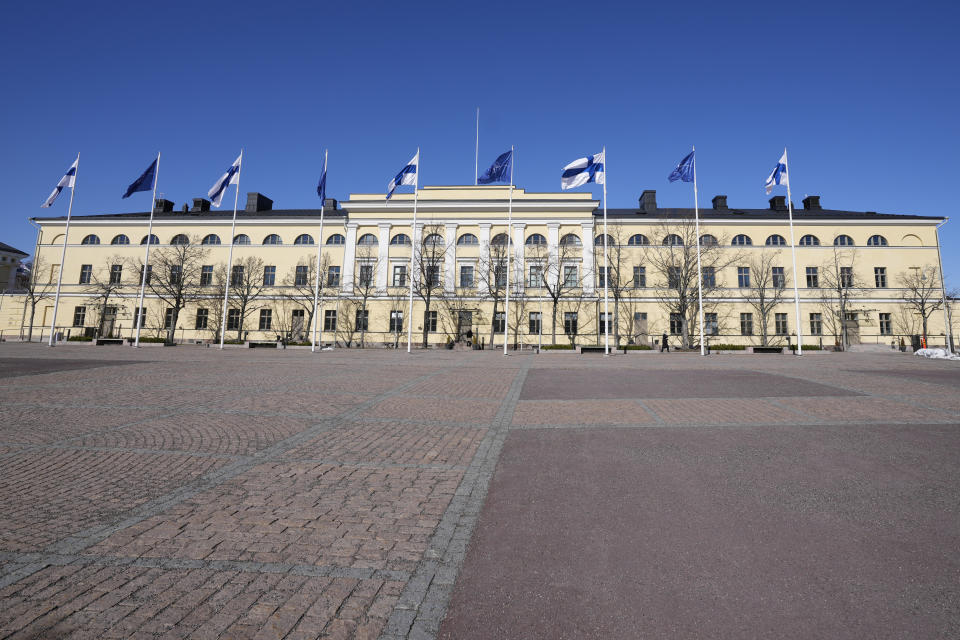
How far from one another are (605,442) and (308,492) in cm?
390

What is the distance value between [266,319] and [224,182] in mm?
19413

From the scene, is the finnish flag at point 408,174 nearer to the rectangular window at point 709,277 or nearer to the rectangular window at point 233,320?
the rectangular window at point 233,320

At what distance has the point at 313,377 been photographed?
13.6 m

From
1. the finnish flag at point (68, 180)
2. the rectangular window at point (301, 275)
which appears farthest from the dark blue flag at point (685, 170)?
the finnish flag at point (68, 180)

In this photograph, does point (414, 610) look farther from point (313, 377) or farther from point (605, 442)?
point (313, 377)

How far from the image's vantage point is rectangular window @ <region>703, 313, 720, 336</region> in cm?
4269

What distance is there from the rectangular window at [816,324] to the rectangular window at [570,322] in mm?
22154

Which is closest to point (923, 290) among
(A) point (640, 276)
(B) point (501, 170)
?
(A) point (640, 276)

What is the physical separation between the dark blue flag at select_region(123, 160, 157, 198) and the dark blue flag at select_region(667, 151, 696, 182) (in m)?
31.0

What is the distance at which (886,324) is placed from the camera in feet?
137

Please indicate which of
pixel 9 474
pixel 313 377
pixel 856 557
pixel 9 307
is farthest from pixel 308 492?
pixel 9 307

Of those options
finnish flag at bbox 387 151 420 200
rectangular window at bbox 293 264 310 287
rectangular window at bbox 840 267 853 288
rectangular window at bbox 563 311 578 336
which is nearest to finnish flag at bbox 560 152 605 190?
finnish flag at bbox 387 151 420 200

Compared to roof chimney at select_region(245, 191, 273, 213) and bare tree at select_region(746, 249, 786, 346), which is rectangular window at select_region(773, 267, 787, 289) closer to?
bare tree at select_region(746, 249, 786, 346)

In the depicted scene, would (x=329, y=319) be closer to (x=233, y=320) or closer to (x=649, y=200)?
(x=233, y=320)
